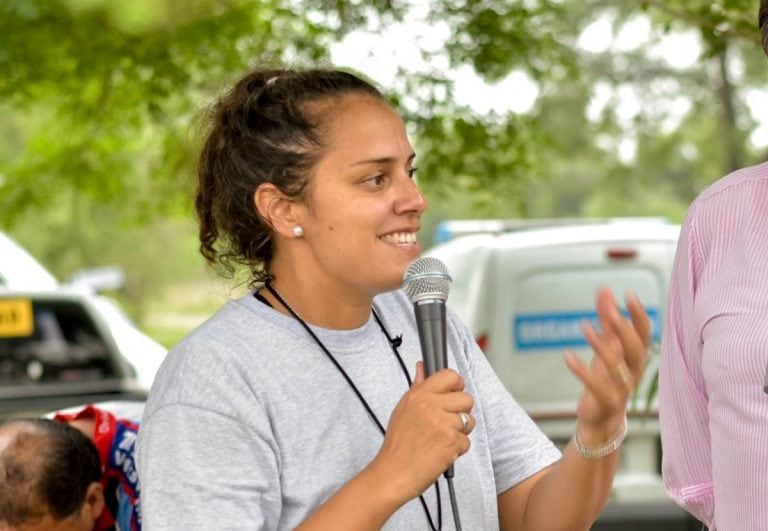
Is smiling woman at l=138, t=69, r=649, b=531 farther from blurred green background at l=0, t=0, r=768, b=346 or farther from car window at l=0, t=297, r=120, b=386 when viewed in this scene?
car window at l=0, t=297, r=120, b=386

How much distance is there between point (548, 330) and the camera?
7230mm

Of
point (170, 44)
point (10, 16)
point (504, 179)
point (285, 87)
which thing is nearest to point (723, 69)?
point (504, 179)

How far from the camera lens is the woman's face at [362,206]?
2.47 meters

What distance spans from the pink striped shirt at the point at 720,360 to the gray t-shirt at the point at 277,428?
296 mm

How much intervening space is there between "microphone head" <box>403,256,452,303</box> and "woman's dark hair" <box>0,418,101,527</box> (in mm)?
973

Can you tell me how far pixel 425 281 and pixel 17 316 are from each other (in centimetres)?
506

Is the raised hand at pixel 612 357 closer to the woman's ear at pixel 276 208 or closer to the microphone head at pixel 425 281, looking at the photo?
the microphone head at pixel 425 281

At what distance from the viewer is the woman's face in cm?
247

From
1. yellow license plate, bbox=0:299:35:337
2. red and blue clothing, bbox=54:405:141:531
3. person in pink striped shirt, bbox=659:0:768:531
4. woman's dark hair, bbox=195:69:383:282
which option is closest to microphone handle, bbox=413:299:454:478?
woman's dark hair, bbox=195:69:383:282

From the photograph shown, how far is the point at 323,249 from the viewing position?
2.52 metres

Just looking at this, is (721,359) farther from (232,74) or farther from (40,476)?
(232,74)

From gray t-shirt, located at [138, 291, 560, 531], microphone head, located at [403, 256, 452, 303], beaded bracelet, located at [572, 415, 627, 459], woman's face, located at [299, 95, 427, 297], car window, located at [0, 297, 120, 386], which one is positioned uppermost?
woman's face, located at [299, 95, 427, 297]

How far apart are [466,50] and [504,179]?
91 cm

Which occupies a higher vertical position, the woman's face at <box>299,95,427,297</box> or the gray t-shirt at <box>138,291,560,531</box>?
the woman's face at <box>299,95,427,297</box>
